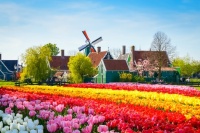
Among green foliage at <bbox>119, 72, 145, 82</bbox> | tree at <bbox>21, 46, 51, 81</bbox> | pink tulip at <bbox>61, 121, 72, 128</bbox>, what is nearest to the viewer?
pink tulip at <bbox>61, 121, 72, 128</bbox>

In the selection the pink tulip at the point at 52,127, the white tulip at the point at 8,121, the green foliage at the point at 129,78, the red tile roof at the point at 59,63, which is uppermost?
the red tile roof at the point at 59,63

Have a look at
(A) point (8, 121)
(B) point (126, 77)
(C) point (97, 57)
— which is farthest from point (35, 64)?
(A) point (8, 121)

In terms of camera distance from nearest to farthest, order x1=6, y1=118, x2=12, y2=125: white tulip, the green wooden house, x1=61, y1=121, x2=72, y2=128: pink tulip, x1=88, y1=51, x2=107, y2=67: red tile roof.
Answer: x1=61, y1=121, x2=72, y2=128: pink tulip
x1=6, y1=118, x2=12, y2=125: white tulip
the green wooden house
x1=88, y1=51, x2=107, y2=67: red tile roof

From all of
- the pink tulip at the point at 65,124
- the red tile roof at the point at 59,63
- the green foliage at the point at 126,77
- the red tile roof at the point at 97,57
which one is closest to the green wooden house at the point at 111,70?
the green foliage at the point at 126,77

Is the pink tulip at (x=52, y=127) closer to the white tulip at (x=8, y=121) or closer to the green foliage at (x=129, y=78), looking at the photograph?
the white tulip at (x=8, y=121)

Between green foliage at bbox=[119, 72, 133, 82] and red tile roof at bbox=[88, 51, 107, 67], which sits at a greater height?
red tile roof at bbox=[88, 51, 107, 67]

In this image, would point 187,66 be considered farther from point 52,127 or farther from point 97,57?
point 52,127

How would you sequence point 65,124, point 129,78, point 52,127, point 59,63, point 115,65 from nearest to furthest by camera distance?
point 52,127 → point 65,124 → point 129,78 → point 115,65 → point 59,63

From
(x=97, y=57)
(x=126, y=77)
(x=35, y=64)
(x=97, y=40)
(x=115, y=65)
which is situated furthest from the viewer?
(x=97, y=40)

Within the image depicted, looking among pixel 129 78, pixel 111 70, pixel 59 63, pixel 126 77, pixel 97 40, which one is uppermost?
pixel 97 40

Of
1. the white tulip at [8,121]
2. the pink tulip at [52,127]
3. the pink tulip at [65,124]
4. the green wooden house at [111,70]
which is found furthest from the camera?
the green wooden house at [111,70]

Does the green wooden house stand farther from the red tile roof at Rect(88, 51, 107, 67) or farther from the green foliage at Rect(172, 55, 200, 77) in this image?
the green foliage at Rect(172, 55, 200, 77)

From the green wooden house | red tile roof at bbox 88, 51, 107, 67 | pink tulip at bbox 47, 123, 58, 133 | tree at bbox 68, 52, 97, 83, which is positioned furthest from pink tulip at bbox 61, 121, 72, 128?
red tile roof at bbox 88, 51, 107, 67

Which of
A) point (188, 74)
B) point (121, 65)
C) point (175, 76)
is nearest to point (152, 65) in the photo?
point (175, 76)
